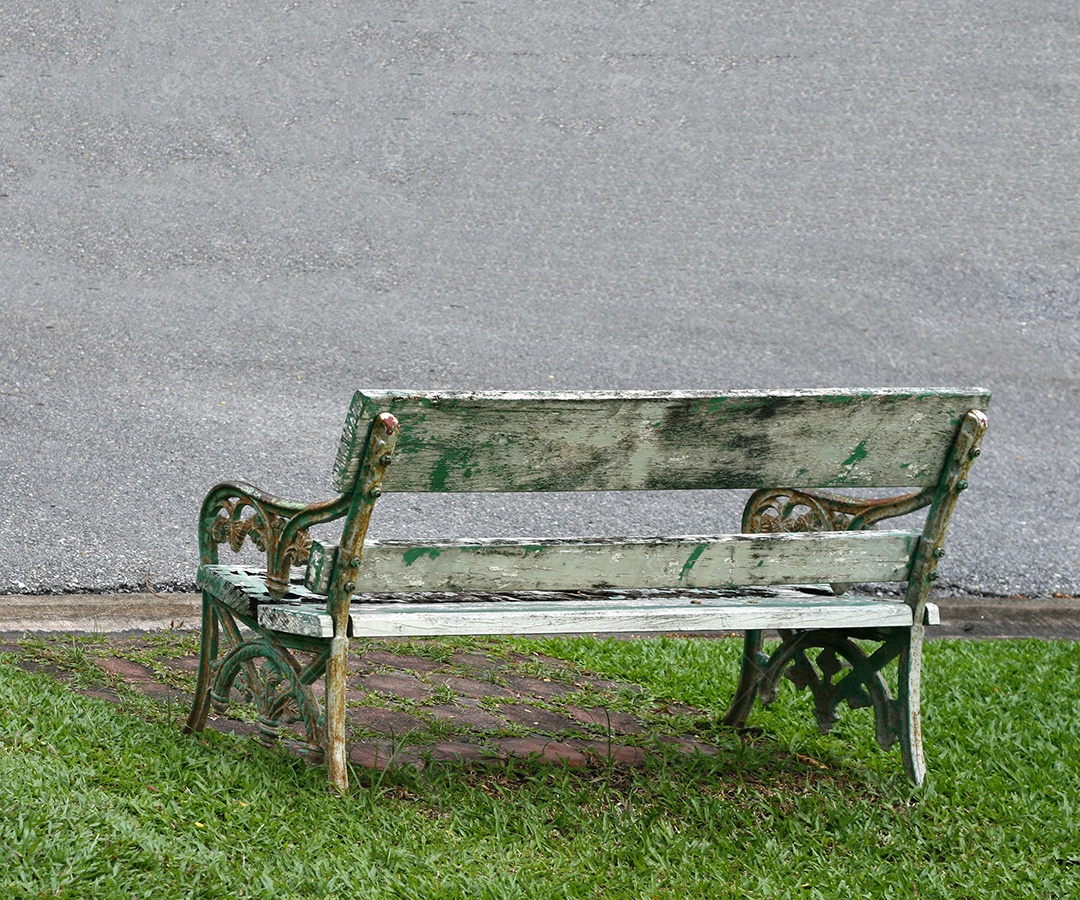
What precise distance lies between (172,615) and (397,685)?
1208mm

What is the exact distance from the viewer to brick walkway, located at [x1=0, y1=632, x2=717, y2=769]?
3.90 metres

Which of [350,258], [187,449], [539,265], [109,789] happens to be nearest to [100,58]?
[350,258]

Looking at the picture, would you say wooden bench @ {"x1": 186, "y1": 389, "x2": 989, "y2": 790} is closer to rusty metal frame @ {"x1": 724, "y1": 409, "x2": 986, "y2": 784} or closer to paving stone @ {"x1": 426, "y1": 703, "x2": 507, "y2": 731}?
rusty metal frame @ {"x1": 724, "y1": 409, "x2": 986, "y2": 784}

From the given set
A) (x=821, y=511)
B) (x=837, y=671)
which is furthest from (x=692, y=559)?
(x=837, y=671)

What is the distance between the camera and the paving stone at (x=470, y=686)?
4520 millimetres

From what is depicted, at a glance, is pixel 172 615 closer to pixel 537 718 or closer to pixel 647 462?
pixel 537 718

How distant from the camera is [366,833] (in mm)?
3086

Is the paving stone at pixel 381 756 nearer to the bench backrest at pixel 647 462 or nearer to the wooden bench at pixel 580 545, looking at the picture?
the wooden bench at pixel 580 545

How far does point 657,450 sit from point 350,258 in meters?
7.65

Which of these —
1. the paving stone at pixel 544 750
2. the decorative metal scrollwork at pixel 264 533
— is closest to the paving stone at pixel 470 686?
the paving stone at pixel 544 750

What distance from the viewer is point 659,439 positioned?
128 inches

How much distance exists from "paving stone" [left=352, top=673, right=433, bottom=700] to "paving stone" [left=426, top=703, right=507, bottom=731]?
14cm

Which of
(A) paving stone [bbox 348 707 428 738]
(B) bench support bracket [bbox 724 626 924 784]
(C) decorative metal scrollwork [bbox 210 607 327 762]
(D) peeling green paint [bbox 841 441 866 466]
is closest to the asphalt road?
(A) paving stone [bbox 348 707 428 738]

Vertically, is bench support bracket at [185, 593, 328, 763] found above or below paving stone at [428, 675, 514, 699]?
above
